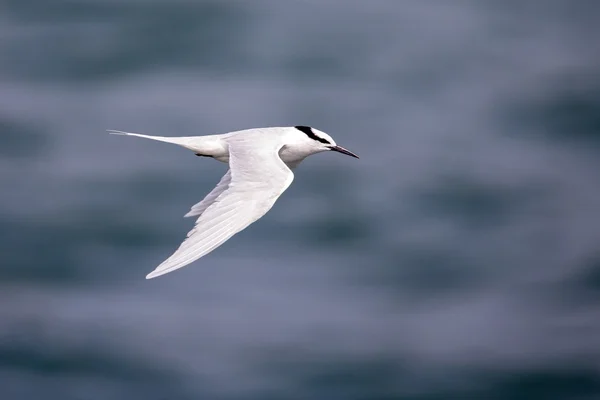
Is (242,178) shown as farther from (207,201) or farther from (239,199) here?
(207,201)

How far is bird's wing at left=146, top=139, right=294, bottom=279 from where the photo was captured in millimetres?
9320

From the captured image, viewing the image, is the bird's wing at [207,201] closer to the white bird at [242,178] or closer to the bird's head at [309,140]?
the white bird at [242,178]

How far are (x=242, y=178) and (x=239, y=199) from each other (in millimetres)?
549

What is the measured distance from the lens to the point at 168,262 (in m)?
8.99

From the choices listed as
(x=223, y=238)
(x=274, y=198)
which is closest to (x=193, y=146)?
(x=274, y=198)

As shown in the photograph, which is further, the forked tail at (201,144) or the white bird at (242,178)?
the forked tail at (201,144)

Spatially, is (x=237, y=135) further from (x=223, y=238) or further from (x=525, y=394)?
(x=525, y=394)

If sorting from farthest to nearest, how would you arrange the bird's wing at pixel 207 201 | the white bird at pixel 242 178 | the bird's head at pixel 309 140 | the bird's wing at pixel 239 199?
1. the bird's head at pixel 309 140
2. the bird's wing at pixel 207 201
3. the white bird at pixel 242 178
4. the bird's wing at pixel 239 199

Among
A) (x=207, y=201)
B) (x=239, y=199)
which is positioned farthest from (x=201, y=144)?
(x=239, y=199)

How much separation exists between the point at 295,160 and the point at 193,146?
1.28 metres

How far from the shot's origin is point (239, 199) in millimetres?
10586

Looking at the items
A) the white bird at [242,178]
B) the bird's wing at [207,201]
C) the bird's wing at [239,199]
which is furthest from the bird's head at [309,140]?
the bird's wing at [207,201]

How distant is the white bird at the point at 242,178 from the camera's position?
947cm

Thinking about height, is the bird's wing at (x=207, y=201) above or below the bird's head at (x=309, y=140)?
below
